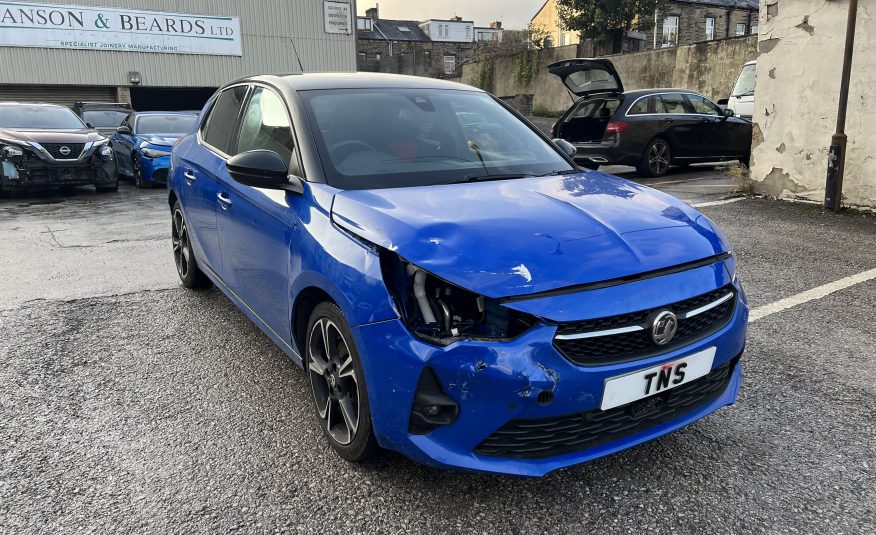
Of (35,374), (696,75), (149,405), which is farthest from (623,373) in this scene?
(696,75)

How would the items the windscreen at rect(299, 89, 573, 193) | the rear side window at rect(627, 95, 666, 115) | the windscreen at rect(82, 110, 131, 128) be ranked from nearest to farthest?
1. the windscreen at rect(299, 89, 573, 193)
2. the rear side window at rect(627, 95, 666, 115)
3. the windscreen at rect(82, 110, 131, 128)

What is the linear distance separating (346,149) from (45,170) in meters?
9.14

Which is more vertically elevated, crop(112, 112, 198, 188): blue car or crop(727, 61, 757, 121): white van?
crop(727, 61, 757, 121): white van

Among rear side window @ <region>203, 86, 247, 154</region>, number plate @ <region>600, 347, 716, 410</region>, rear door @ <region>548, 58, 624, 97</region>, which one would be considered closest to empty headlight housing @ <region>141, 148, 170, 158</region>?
rear door @ <region>548, 58, 624, 97</region>

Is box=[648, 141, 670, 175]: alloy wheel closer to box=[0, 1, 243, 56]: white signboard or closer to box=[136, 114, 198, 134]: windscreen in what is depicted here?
box=[136, 114, 198, 134]: windscreen

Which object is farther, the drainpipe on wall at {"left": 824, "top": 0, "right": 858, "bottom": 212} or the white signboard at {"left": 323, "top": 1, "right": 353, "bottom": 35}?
the white signboard at {"left": 323, "top": 1, "right": 353, "bottom": 35}

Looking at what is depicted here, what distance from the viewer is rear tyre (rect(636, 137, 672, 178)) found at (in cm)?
1119

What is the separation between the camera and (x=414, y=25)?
66250mm

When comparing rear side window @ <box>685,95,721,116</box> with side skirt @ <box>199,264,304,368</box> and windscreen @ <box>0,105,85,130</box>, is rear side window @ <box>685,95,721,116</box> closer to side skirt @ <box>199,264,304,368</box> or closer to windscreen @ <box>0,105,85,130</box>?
side skirt @ <box>199,264,304,368</box>

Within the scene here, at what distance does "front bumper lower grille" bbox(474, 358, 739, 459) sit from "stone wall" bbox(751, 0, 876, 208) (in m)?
6.50

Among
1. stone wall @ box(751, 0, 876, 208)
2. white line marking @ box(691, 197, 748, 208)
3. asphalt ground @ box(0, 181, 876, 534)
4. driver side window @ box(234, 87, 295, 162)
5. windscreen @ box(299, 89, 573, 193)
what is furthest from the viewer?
white line marking @ box(691, 197, 748, 208)

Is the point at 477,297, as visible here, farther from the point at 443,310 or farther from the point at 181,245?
the point at 181,245

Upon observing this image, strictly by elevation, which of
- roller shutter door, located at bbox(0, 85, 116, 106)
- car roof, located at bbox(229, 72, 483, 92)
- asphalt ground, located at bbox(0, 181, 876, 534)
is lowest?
asphalt ground, located at bbox(0, 181, 876, 534)

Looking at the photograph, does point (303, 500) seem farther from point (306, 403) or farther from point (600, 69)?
point (600, 69)
